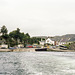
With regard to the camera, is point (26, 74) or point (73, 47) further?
point (73, 47)

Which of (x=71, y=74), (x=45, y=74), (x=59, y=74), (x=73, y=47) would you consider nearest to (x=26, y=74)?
(x=45, y=74)

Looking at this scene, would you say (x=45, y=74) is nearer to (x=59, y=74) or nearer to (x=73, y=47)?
A: (x=59, y=74)

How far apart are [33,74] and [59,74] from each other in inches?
212

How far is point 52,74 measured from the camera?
120ft

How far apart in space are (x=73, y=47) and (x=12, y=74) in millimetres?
164364

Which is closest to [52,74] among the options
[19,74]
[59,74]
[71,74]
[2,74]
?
[59,74]

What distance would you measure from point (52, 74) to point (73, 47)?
16239cm

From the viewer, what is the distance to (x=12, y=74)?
36844 mm

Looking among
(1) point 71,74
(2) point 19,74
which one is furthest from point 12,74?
(1) point 71,74

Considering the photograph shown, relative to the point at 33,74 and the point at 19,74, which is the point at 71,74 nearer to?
the point at 33,74

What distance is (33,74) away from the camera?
36688 mm

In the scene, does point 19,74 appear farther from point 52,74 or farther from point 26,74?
point 52,74

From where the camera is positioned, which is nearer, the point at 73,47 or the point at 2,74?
the point at 2,74

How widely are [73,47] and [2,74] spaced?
165006 mm
